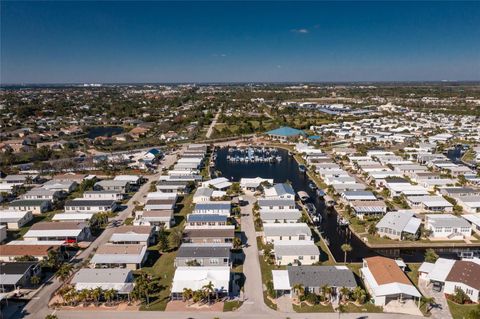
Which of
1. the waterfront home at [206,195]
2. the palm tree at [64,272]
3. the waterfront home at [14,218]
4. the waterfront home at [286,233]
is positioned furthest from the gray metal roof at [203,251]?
the waterfront home at [14,218]

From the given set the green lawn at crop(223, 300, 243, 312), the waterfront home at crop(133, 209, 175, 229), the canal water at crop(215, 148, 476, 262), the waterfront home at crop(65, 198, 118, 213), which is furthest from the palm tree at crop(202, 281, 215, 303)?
the waterfront home at crop(65, 198, 118, 213)

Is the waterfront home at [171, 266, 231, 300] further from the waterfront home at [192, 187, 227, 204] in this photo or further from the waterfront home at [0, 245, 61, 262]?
the waterfront home at [192, 187, 227, 204]

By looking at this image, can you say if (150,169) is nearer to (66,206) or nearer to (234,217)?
(66,206)

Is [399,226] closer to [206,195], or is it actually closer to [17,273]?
[206,195]

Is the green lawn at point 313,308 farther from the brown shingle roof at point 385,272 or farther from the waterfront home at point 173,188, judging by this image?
the waterfront home at point 173,188

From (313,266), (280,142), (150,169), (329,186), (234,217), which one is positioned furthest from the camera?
(280,142)

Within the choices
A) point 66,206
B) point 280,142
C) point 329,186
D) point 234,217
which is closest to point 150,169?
point 66,206
